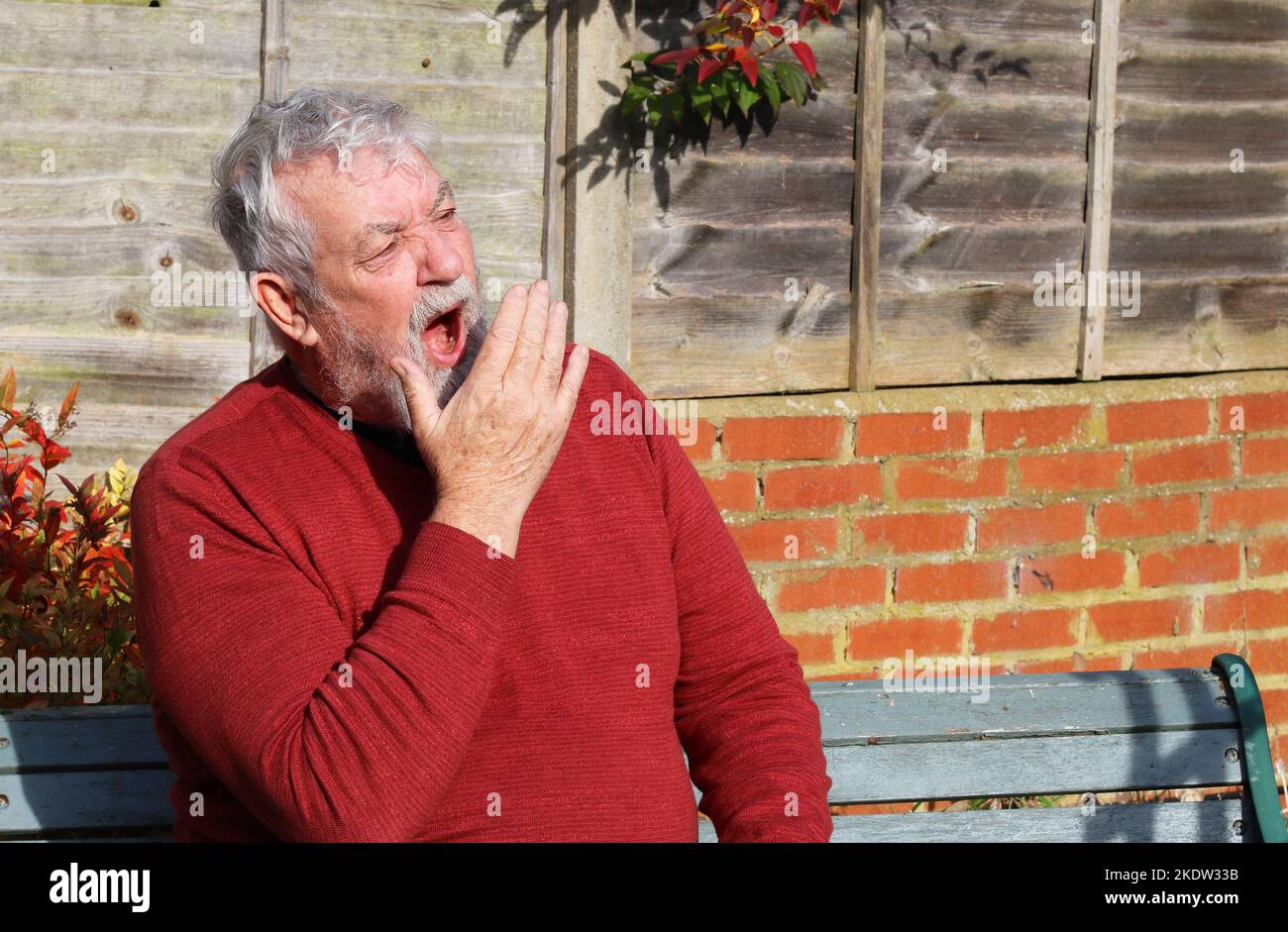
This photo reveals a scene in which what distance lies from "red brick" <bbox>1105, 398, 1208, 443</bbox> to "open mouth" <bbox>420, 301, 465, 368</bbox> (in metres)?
2.63

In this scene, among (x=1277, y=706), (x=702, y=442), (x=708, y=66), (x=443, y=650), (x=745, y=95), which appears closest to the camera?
(x=443, y=650)

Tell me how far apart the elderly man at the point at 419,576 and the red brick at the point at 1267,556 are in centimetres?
273

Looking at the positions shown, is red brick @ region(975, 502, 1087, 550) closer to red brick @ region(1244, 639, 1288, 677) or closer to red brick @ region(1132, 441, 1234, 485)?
red brick @ region(1132, 441, 1234, 485)

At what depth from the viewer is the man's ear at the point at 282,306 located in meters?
2.28

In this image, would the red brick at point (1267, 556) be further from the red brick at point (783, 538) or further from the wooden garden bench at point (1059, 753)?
the wooden garden bench at point (1059, 753)

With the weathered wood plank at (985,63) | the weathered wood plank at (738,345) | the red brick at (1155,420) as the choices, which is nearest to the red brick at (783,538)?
the weathered wood plank at (738,345)

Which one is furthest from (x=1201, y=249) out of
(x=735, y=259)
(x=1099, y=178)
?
(x=735, y=259)

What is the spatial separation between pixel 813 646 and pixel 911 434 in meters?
0.64

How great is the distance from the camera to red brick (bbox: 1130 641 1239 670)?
4.48m

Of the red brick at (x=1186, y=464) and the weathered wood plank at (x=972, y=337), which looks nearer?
the weathered wood plank at (x=972, y=337)

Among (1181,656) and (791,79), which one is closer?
(791,79)

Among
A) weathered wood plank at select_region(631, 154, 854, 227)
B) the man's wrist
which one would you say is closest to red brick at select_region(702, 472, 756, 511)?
weathered wood plank at select_region(631, 154, 854, 227)

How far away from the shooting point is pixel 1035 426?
14.0 feet

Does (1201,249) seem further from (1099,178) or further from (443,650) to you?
(443,650)
